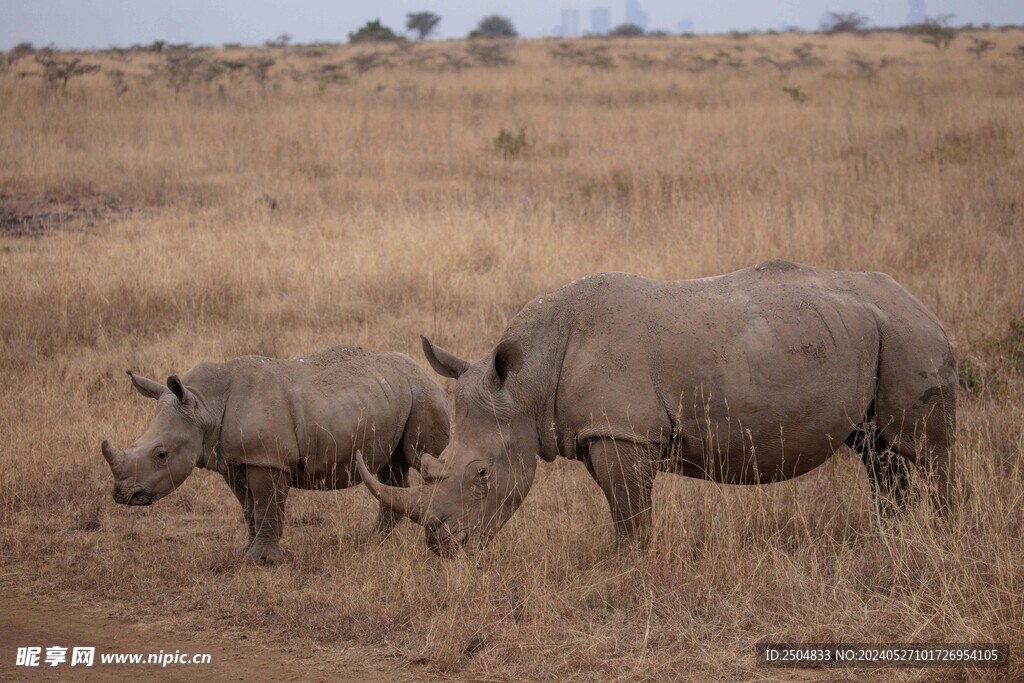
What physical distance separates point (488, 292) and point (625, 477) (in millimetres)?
5267

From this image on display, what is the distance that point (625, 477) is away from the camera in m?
5.02

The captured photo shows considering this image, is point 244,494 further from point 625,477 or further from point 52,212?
point 52,212

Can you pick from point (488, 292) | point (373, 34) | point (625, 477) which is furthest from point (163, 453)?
point (373, 34)

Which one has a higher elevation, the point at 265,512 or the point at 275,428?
the point at 275,428

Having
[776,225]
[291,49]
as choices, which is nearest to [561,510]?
[776,225]

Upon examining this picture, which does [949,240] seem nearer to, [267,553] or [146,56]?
[267,553]

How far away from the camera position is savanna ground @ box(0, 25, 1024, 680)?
15.9 ft

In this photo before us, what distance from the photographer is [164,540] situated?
632 cm

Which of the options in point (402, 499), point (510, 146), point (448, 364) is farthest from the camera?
point (510, 146)

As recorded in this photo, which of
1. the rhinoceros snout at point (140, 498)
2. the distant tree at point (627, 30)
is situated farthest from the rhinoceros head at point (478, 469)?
the distant tree at point (627, 30)

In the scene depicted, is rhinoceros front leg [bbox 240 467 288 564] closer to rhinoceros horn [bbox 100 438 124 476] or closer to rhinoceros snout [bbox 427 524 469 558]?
rhinoceros horn [bbox 100 438 124 476]

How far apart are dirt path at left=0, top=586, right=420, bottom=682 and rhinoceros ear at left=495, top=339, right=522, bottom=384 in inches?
52.1

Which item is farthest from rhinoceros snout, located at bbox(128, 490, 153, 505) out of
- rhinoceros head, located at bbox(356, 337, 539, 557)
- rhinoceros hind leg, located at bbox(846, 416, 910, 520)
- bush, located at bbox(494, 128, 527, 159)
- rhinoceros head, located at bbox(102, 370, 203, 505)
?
bush, located at bbox(494, 128, 527, 159)

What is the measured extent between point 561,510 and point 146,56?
37387 mm
